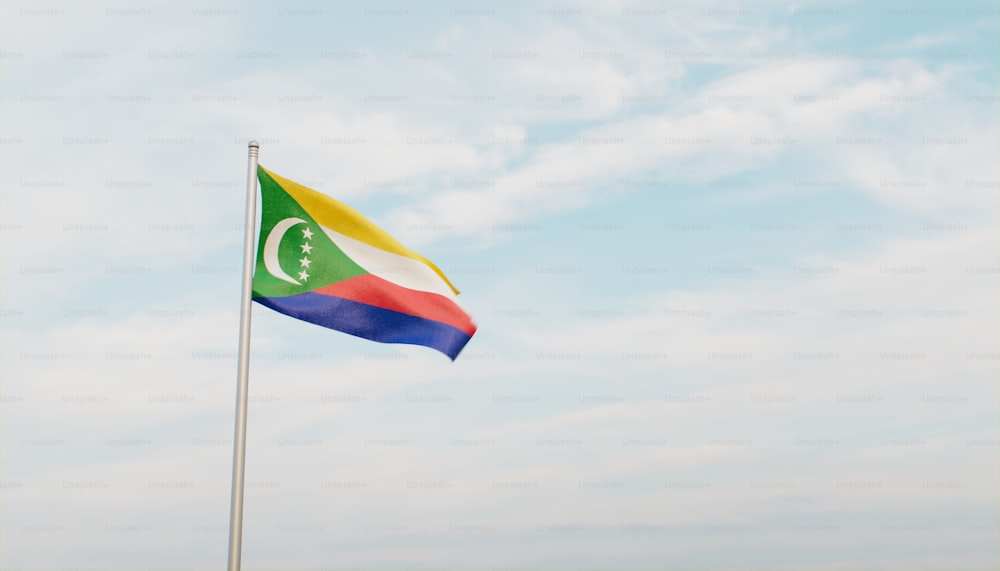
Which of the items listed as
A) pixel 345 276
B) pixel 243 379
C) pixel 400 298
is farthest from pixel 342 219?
pixel 243 379

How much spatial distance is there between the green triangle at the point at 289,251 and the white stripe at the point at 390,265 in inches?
7.4

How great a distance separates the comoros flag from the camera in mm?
16031

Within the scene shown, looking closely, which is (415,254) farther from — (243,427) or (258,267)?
(243,427)

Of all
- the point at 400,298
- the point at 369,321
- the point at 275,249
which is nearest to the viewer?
the point at 275,249

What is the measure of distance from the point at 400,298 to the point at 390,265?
586 millimetres

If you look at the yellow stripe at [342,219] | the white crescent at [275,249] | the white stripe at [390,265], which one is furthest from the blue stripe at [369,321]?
the yellow stripe at [342,219]

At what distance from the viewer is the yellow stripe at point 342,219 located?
16.4 m

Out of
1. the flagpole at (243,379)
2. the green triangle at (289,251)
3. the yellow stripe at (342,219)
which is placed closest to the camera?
the flagpole at (243,379)

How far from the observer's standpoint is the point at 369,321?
54.0ft

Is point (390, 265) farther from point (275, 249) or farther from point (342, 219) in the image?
point (275, 249)

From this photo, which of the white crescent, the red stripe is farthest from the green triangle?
the red stripe

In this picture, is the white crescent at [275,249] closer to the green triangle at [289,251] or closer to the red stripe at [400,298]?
the green triangle at [289,251]

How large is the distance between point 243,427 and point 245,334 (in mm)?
1343

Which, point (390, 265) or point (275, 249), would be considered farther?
point (390, 265)
